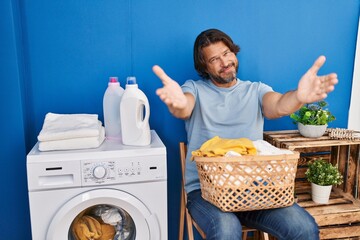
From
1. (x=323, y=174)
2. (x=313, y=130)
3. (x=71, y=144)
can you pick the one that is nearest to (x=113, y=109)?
(x=71, y=144)

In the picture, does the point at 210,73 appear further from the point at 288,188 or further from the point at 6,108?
the point at 6,108

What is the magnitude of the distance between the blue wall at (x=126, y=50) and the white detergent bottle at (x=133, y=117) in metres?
0.39

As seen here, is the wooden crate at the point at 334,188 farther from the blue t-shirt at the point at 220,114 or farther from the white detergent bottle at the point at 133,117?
the white detergent bottle at the point at 133,117

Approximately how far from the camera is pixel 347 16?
2.24m

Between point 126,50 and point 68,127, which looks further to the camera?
point 126,50

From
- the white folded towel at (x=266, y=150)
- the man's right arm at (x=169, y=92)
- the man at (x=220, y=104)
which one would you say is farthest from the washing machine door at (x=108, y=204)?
the white folded towel at (x=266, y=150)

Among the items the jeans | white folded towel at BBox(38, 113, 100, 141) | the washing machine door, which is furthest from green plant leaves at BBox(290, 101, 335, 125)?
white folded towel at BBox(38, 113, 100, 141)

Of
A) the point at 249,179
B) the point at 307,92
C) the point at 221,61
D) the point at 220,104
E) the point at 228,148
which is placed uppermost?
the point at 221,61

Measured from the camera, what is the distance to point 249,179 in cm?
140

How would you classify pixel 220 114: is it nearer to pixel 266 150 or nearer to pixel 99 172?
pixel 266 150

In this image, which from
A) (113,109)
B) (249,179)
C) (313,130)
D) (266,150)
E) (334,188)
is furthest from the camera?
(334,188)

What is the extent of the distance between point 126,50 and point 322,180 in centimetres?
133

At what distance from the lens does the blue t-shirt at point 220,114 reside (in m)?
1.84

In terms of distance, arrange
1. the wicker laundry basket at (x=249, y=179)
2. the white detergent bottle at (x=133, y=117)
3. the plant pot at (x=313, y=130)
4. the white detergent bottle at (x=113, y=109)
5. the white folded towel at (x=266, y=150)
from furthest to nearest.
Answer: the plant pot at (x=313, y=130) → the white detergent bottle at (x=113, y=109) → the white detergent bottle at (x=133, y=117) → the white folded towel at (x=266, y=150) → the wicker laundry basket at (x=249, y=179)
